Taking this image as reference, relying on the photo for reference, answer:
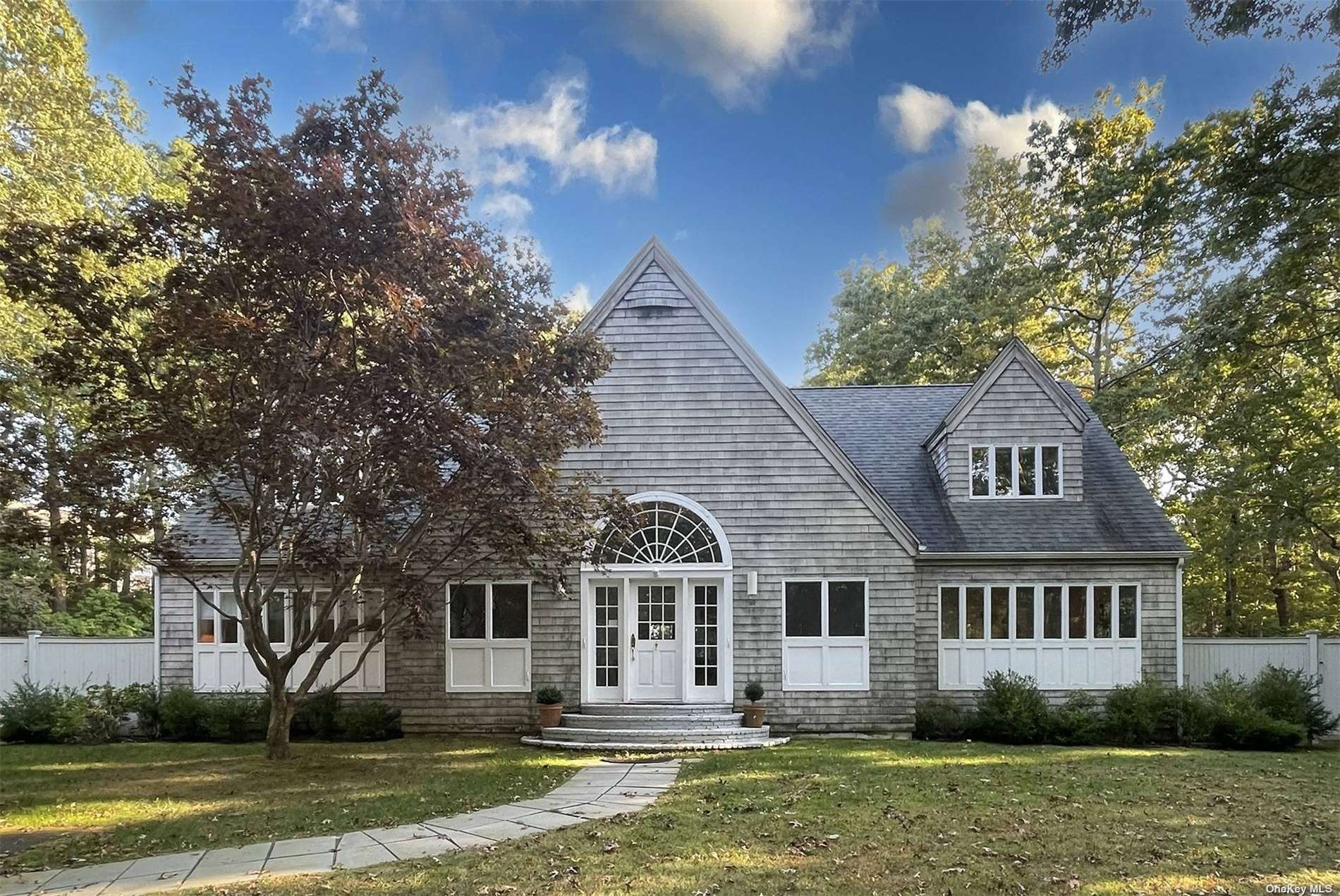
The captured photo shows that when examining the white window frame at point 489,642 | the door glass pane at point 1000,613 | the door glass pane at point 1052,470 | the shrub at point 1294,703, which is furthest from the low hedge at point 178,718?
the shrub at point 1294,703

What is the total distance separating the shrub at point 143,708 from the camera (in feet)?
46.4

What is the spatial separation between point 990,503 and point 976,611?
2120 mm

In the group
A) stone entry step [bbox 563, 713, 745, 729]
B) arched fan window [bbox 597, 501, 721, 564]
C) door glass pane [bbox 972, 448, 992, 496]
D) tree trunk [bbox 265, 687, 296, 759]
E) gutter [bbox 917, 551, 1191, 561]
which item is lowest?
stone entry step [bbox 563, 713, 745, 729]

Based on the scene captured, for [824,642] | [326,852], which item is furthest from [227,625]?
[824,642]

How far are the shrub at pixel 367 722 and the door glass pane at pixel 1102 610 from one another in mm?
12267

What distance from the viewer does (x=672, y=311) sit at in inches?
573

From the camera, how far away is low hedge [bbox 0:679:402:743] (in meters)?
13.7

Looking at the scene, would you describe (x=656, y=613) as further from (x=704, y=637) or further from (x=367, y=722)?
(x=367, y=722)

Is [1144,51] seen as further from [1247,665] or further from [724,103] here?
[1247,665]

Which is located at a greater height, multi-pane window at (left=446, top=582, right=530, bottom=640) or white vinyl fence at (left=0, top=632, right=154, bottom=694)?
multi-pane window at (left=446, top=582, right=530, bottom=640)

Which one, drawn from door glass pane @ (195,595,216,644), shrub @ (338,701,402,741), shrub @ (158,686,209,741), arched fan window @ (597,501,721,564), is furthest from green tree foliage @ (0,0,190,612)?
arched fan window @ (597,501,721,564)

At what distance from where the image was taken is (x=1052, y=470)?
1592cm

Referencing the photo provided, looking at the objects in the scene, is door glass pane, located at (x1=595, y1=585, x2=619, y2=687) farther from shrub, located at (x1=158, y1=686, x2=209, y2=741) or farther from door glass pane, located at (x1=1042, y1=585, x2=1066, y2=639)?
door glass pane, located at (x1=1042, y1=585, x2=1066, y2=639)

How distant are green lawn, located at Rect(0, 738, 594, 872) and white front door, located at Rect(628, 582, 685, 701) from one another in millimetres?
2315
